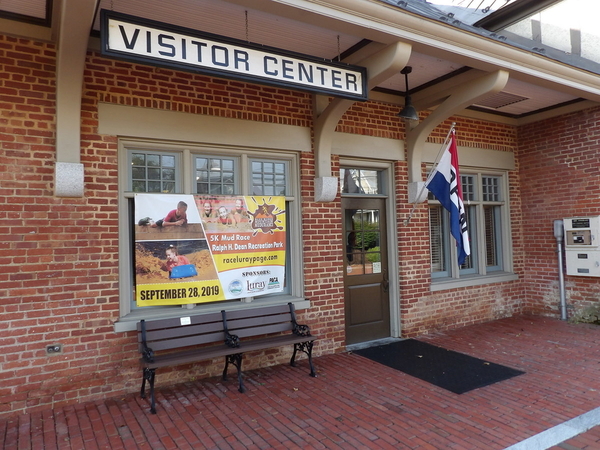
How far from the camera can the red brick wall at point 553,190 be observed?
7.50 metres

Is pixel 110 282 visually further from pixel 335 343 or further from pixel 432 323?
pixel 432 323

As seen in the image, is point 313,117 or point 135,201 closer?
point 135,201

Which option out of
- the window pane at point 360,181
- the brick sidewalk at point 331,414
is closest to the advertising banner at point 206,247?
the brick sidewalk at point 331,414

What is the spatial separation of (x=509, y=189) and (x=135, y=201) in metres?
7.08

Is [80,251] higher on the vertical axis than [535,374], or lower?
higher

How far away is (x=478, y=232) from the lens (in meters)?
8.03

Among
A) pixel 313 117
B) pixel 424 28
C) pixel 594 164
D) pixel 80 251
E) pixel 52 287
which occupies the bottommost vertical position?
pixel 52 287

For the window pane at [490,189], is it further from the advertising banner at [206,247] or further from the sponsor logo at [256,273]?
the sponsor logo at [256,273]

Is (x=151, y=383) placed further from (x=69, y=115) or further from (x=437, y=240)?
(x=437, y=240)

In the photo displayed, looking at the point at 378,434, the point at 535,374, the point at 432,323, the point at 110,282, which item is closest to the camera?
the point at 378,434

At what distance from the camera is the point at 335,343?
6.02 metres

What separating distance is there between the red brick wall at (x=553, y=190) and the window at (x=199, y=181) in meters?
5.22

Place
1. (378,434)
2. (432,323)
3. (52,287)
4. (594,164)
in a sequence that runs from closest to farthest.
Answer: (378,434) → (52,287) → (432,323) → (594,164)

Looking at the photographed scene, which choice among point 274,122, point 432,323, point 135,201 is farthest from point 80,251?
point 432,323
